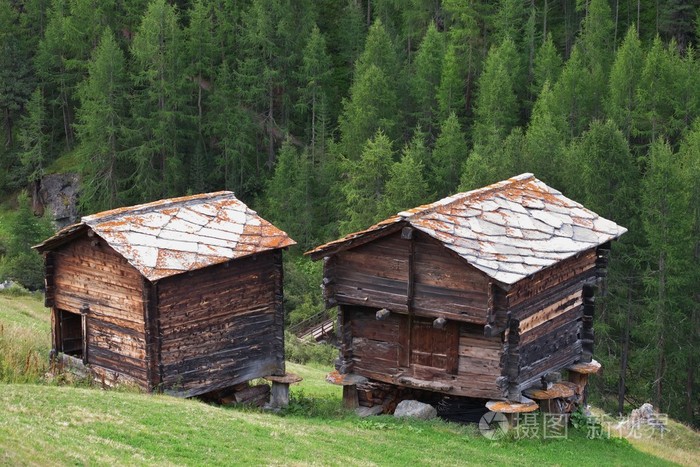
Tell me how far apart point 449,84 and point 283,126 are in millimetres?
14139

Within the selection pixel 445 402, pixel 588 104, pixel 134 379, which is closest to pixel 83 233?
pixel 134 379

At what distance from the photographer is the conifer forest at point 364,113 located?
4684cm

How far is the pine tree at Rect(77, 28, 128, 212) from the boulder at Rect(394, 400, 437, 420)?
48.2m

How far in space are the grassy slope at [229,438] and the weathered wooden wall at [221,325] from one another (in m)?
1.14

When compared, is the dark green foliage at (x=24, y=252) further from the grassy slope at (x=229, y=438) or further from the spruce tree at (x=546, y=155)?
the grassy slope at (x=229, y=438)

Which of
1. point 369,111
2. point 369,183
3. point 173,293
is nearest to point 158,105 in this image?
point 369,111

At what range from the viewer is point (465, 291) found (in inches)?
888

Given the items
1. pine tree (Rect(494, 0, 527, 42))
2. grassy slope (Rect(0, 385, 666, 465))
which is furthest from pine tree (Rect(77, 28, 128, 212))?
grassy slope (Rect(0, 385, 666, 465))

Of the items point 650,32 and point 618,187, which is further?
point 650,32

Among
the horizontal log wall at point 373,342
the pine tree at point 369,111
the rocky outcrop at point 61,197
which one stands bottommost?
the rocky outcrop at point 61,197

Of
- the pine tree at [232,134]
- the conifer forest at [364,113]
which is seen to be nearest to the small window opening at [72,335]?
the conifer forest at [364,113]

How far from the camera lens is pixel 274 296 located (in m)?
25.7

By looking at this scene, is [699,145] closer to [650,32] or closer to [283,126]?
[650,32]

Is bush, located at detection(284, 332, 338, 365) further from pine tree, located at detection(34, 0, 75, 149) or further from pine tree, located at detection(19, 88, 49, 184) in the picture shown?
pine tree, located at detection(34, 0, 75, 149)
